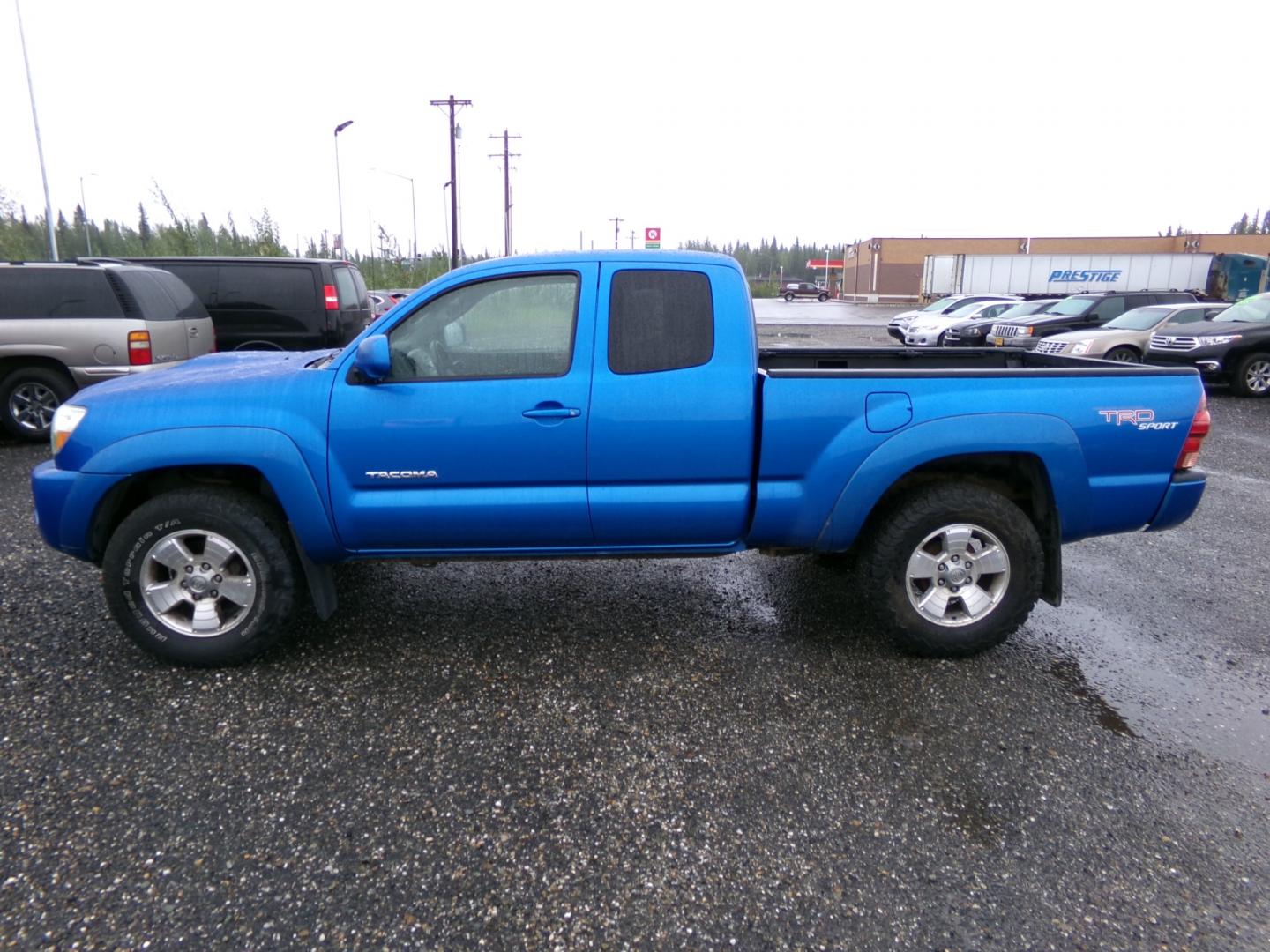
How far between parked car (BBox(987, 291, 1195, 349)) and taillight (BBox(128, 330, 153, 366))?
55.4 feet

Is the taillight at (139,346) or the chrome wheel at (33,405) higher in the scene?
the taillight at (139,346)

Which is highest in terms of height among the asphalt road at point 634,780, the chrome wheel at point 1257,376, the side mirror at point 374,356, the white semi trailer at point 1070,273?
the white semi trailer at point 1070,273

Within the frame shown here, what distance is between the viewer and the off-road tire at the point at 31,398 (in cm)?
844

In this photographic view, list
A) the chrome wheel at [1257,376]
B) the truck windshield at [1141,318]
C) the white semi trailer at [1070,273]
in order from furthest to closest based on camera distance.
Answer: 1. the white semi trailer at [1070,273]
2. the truck windshield at [1141,318]
3. the chrome wheel at [1257,376]

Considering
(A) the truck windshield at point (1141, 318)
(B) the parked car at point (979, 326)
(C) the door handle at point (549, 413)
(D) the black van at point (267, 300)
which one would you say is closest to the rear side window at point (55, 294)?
(D) the black van at point (267, 300)

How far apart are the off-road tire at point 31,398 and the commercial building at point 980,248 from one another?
58.9 metres

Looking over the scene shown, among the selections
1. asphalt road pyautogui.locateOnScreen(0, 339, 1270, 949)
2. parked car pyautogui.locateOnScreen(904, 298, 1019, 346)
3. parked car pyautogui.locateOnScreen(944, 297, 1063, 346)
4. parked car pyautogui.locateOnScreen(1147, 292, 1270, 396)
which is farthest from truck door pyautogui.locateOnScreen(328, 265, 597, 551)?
parked car pyautogui.locateOnScreen(904, 298, 1019, 346)

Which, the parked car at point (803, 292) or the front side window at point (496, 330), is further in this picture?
the parked car at point (803, 292)

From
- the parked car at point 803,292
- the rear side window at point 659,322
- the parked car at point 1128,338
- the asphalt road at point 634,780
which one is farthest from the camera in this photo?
the parked car at point 803,292

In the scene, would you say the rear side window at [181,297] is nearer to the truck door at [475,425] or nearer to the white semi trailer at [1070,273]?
the truck door at [475,425]

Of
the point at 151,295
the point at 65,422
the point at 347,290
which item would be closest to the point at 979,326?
the point at 347,290

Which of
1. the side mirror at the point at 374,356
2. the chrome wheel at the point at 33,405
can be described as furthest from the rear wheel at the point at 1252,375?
the chrome wheel at the point at 33,405

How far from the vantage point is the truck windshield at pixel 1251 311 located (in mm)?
13641

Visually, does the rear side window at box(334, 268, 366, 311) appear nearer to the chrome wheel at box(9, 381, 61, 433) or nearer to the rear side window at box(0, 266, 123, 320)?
the rear side window at box(0, 266, 123, 320)
